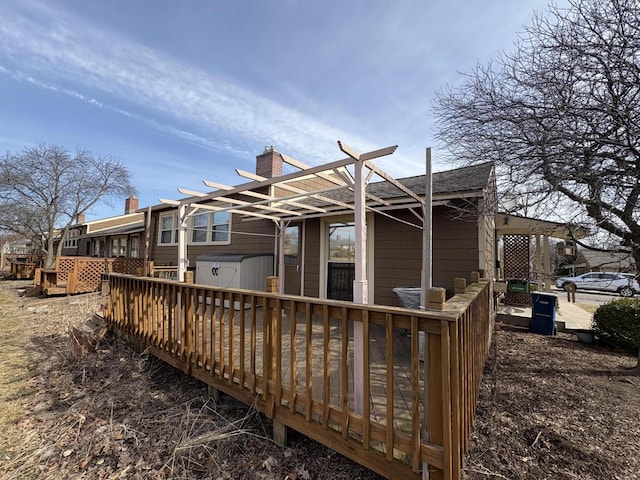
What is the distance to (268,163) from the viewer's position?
9695 millimetres

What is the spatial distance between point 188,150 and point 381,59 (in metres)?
9.51

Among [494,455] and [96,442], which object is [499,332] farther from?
[96,442]

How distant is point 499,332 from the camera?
630 cm

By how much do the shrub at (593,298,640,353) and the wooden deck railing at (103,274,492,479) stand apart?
13.9ft

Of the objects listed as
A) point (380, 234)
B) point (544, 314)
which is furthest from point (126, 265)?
point (544, 314)

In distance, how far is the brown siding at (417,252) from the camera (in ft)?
16.7

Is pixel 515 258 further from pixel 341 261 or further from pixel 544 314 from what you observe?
pixel 341 261

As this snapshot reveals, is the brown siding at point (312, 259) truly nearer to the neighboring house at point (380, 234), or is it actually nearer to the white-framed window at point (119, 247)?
the neighboring house at point (380, 234)

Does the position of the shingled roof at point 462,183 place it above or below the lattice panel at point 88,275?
above

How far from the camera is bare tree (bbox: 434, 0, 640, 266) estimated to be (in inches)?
126

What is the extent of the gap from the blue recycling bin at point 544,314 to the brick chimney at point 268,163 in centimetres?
793

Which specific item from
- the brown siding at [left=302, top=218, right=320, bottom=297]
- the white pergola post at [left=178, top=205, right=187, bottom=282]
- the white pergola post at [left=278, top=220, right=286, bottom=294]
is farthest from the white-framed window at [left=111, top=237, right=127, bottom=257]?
the white pergola post at [left=178, top=205, right=187, bottom=282]

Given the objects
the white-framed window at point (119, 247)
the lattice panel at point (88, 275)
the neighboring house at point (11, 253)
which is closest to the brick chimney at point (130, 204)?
the white-framed window at point (119, 247)

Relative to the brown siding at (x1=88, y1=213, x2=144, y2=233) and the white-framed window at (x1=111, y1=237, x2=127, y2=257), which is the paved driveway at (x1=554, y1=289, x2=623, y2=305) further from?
A: the brown siding at (x1=88, y1=213, x2=144, y2=233)
